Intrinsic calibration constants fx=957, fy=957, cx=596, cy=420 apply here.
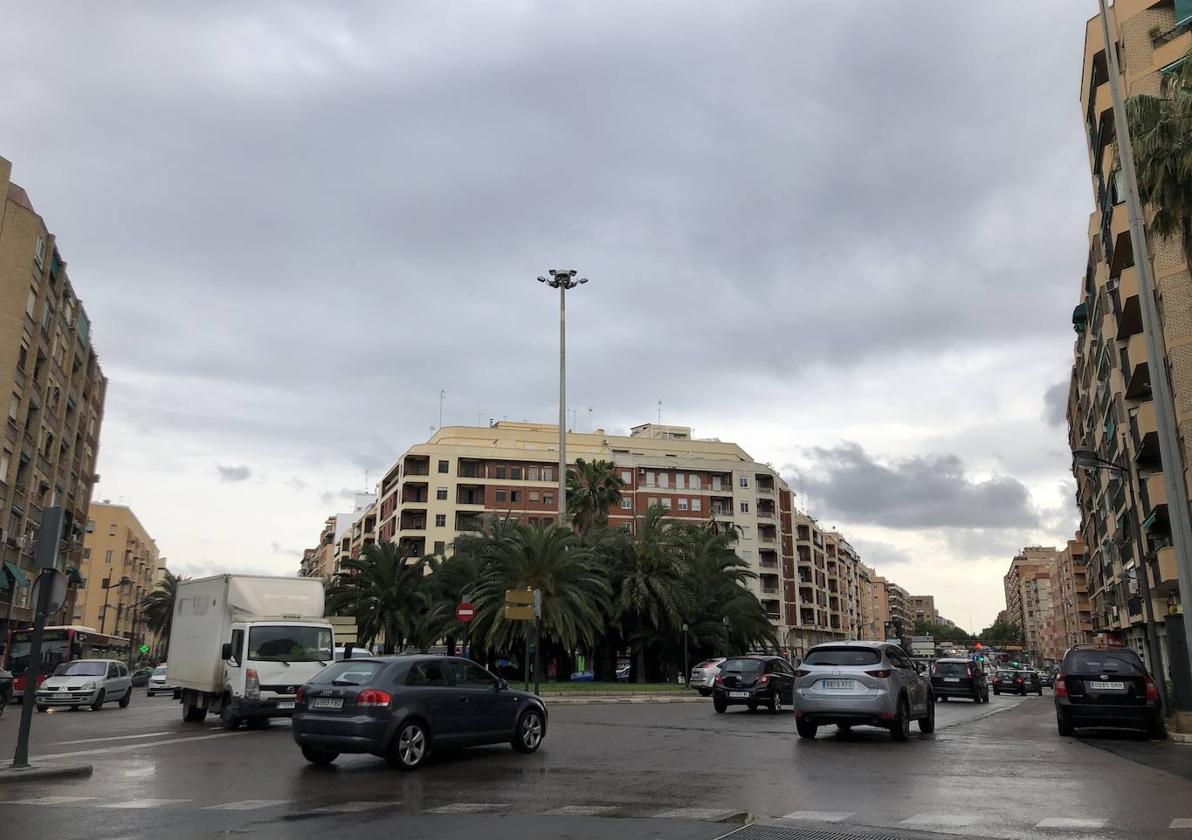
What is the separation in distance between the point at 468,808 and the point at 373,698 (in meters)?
3.23

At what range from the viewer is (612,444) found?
97.6 meters

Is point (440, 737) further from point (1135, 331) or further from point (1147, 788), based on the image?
point (1135, 331)

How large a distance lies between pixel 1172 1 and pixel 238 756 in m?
34.5

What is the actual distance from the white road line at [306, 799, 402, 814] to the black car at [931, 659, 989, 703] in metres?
29.5

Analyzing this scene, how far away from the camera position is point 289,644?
19734mm

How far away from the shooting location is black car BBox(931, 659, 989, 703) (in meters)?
34.3

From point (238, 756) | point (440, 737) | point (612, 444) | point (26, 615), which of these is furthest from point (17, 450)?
point (612, 444)

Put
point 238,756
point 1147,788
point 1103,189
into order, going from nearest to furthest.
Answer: point 1147,788, point 238,756, point 1103,189

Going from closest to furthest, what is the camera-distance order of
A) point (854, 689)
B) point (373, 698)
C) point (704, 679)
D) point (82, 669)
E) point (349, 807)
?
point (349, 807) → point (373, 698) → point (854, 689) → point (82, 669) → point (704, 679)

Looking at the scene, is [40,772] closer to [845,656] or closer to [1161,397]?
[845,656]

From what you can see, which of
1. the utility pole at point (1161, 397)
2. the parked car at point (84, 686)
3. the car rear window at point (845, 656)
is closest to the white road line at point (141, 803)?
the car rear window at point (845, 656)

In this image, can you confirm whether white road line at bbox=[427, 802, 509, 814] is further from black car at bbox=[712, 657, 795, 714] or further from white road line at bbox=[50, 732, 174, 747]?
black car at bbox=[712, 657, 795, 714]

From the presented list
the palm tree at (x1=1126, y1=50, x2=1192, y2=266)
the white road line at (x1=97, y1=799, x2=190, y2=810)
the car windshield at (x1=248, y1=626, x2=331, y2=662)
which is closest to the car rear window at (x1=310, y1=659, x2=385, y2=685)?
the white road line at (x1=97, y1=799, x2=190, y2=810)

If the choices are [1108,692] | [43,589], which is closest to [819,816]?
[43,589]
